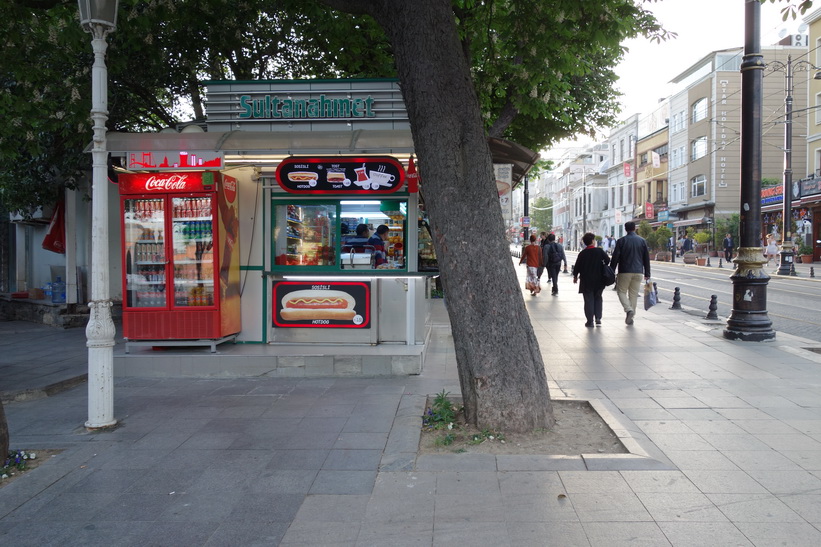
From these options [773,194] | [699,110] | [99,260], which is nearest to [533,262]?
[99,260]

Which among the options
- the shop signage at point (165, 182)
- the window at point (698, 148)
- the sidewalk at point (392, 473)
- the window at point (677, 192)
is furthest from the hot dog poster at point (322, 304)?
the window at point (677, 192)

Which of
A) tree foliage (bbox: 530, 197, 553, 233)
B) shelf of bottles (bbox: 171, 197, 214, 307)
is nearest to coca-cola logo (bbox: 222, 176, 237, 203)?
shelf of bottles (bbox: 171, 197, 214, 307)

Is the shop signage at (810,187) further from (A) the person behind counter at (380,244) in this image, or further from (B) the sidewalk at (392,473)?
(A) the person behind counter at (380,244)

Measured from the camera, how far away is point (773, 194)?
116ft

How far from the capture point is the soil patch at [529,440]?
4.58 meters

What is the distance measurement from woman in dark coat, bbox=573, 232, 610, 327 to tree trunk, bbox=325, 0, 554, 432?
6809 mm

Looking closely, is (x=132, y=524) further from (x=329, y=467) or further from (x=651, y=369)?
(x=651, y=369)

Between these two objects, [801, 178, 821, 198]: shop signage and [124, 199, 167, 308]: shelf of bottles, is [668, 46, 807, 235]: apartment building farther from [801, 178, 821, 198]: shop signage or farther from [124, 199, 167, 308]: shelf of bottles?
[124, 199, 167, 308]: shelf of bottles

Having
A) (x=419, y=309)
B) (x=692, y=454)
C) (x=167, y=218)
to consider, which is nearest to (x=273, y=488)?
(x=692, y=454)

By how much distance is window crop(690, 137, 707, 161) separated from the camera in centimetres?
4274

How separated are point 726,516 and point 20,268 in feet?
59.0

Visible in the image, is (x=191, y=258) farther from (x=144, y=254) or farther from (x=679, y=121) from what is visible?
(x=679, y=121)

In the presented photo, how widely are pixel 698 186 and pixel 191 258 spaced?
147ft

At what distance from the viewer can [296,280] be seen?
8156 mm
